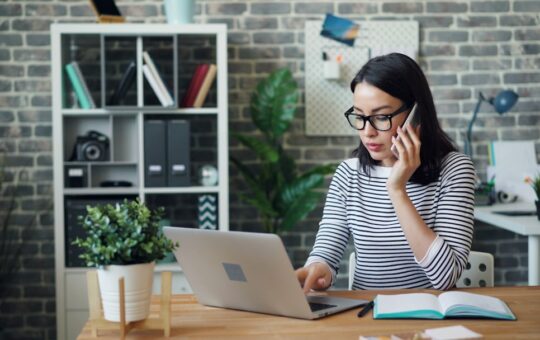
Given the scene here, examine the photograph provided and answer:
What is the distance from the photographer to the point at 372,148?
7.25 feet

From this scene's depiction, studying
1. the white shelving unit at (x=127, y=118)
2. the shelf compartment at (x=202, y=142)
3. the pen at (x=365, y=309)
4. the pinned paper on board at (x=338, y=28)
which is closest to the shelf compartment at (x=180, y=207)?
the white shelving unit at (x=127, y=118)

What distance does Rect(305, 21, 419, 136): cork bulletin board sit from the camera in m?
4.16

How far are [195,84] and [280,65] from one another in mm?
599

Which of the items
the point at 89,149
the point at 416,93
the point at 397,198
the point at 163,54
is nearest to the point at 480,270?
the point at 397,198

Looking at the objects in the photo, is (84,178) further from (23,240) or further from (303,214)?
(303,214)

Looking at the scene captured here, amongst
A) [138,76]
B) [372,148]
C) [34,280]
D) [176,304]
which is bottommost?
[34,280]

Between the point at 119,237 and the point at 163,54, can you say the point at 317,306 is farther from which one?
the point at 163,54

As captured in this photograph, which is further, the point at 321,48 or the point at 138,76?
the point at 321,48

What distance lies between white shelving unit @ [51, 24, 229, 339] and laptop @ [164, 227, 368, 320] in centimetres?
193

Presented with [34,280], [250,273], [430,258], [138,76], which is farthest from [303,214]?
[250,273]

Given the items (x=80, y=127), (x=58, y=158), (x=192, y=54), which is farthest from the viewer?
(x=192, y=54)

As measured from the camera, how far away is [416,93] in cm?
221

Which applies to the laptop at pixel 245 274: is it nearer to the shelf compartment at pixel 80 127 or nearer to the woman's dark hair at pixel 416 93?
the woman's dark hair at pixel 416 93

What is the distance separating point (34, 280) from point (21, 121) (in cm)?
90
